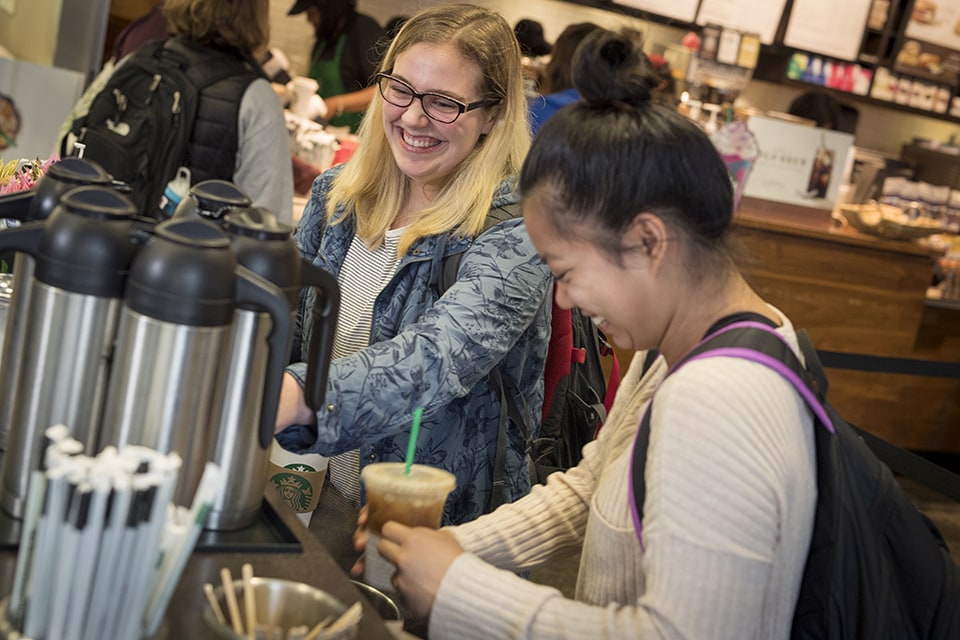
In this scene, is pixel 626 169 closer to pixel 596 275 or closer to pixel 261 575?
pixel 596 275

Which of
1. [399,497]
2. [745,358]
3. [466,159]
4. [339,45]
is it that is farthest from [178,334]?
[339,45]

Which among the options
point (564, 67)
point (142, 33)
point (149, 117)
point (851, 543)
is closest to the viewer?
point (851, 543)

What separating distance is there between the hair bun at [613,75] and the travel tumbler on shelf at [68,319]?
1.95 ft

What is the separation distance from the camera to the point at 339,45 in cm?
Result: 562

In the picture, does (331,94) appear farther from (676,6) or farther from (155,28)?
(676,6)

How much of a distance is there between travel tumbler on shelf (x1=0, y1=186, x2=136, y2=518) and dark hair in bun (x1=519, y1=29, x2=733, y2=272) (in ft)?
1.69

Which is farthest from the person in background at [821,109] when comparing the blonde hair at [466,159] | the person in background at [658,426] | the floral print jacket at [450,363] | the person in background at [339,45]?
the person in background at [658,426]

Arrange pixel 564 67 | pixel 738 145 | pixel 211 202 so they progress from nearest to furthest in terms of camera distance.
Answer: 1. pixel 211 202
2. pixel 564 67
3. pixel 738 145

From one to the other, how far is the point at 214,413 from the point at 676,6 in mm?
6201

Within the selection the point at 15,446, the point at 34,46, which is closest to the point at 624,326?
the point at 15,446

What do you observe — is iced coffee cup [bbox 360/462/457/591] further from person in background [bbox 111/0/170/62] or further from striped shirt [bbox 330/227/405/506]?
person in background [bbox 111/0/170/62]

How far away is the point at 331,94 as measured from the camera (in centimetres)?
564

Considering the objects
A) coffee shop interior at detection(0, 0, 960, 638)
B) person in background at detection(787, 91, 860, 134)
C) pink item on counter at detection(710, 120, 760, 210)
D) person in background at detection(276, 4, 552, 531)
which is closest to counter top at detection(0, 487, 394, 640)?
person in background at detection(276, 4, 552, 531)

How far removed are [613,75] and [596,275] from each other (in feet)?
0.86
